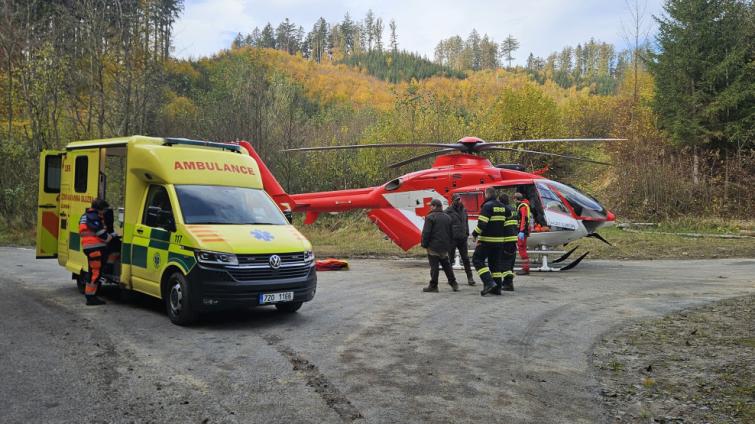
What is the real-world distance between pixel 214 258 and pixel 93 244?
9.06 ft

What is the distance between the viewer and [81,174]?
959 centimetres

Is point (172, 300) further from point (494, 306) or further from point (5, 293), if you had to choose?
point (494, 306)

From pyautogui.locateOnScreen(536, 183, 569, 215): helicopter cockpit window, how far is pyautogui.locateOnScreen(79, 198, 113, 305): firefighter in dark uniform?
31.7 feet

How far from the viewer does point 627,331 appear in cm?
742

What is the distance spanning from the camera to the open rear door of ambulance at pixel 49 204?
10.4m

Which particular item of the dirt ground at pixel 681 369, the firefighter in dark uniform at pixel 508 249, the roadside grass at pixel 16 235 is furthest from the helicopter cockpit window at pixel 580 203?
the roadside grass at pixel 16 235

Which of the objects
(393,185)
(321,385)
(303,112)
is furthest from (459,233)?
(303,112)

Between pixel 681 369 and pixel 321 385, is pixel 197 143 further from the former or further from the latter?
pixel 681 369

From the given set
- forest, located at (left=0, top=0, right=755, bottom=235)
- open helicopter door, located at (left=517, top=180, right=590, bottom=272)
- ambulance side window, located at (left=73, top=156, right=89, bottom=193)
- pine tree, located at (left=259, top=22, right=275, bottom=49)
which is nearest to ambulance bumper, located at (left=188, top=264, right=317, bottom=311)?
ambulance side window, located at (left=73, top=156, right=89, bottom=193)

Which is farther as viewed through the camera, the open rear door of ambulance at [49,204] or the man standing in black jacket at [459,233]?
the man standing in black jacket at [459,233]

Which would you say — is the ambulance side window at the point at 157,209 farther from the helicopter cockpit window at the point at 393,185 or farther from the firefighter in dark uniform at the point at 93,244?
the helicopter cockpit window at the point at 393,185

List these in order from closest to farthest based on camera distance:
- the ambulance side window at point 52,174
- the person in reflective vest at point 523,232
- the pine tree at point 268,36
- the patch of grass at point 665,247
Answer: the ambulance side window at point 52,174 → the person in reflective vest at point 523,232 → the patch of grass at point 665,247 → the pine tree at point 268,36

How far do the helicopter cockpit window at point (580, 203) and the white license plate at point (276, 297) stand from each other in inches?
338

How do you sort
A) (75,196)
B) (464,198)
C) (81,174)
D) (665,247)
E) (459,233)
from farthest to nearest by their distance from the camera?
(665,247) → (464,198) → (459,233) → (75,196) → (81,174)
